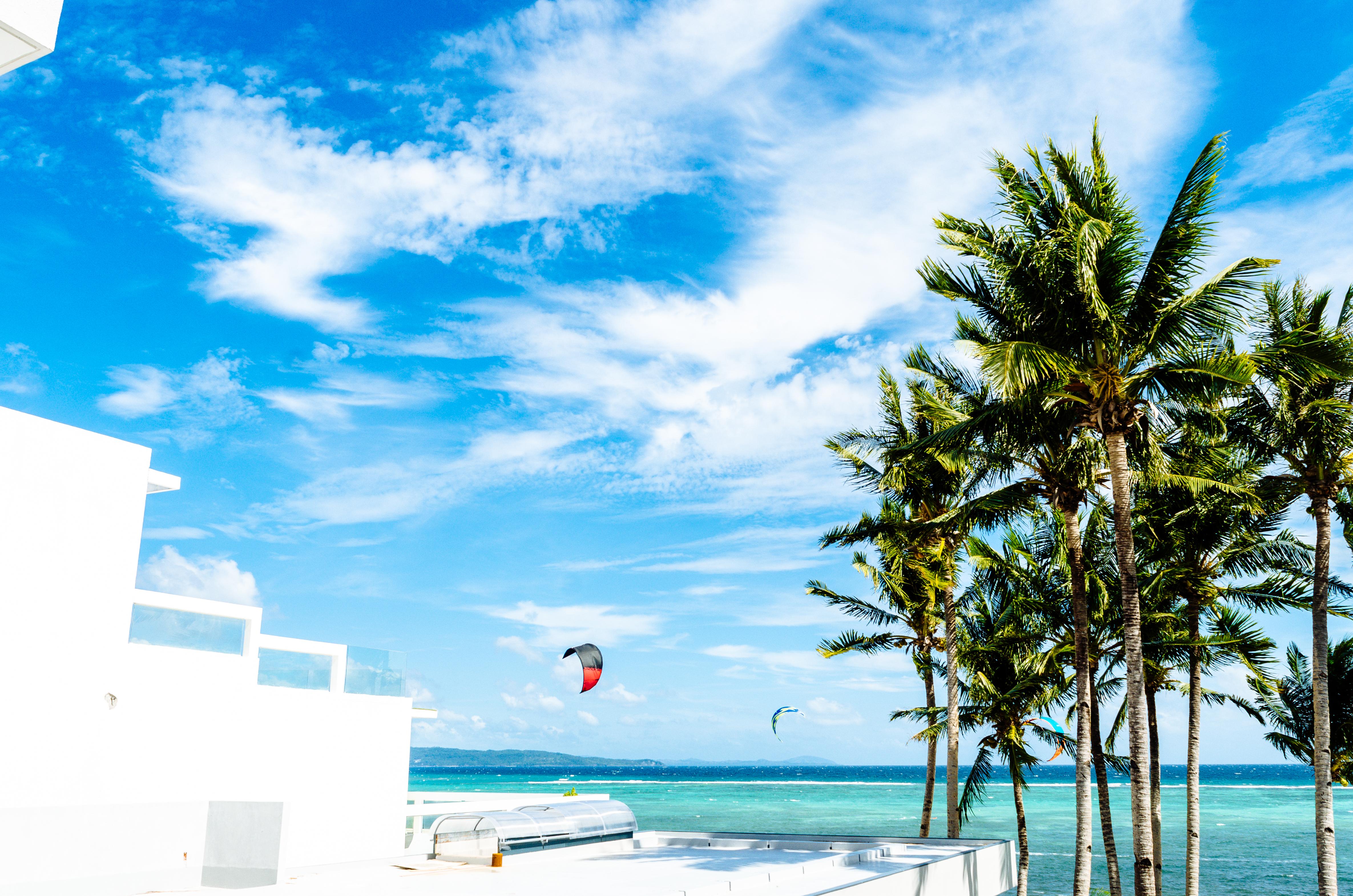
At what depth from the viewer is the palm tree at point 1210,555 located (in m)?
16.6

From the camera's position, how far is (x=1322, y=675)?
1544cm

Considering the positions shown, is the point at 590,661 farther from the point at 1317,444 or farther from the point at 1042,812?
the point at 1042,812

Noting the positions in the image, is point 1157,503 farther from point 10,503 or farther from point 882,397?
point 10,503

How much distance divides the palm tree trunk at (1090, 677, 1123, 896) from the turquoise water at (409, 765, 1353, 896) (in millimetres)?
6195

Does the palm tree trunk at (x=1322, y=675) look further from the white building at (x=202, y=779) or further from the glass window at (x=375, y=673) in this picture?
the glass window at (x=375, y=673)

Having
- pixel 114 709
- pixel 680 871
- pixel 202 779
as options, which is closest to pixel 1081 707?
pixel 680 871

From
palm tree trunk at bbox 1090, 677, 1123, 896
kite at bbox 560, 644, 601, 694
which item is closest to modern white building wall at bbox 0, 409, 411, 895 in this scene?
kite at bbox 560, 644, 601, 694

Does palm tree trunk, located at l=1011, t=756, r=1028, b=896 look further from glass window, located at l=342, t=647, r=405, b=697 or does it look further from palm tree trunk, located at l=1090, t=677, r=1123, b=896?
glass window, located at l=342, t=647, r=405, b=697

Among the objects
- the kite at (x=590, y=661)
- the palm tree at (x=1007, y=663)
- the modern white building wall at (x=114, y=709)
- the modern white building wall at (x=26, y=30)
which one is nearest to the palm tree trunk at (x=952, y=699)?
the palm tree at (x=1007, y=663)

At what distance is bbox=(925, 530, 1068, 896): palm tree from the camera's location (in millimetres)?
20500

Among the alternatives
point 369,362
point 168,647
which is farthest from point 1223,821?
point 168,647

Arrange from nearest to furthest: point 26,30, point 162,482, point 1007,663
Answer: point 26,30 < point 162,482 < point 1007,663

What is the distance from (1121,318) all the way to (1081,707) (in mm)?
7070

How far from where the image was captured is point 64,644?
12.1 m
